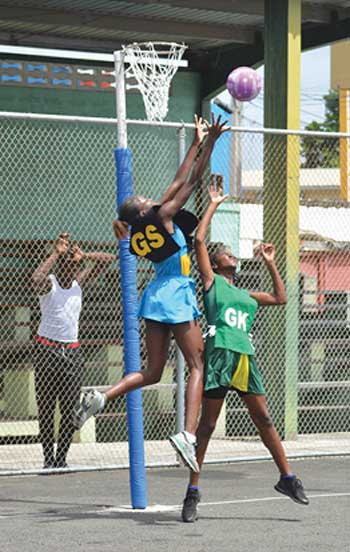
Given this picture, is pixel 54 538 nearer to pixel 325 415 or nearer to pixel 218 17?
pixel 325 415

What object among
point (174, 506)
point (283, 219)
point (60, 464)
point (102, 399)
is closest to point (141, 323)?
point (283, 219)

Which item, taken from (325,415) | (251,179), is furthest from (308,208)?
(251,179)

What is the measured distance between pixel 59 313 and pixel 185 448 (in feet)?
12.8

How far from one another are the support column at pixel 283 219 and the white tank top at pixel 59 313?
301 centimetres

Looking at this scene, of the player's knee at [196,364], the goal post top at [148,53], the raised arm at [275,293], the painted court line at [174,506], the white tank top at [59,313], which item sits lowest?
the painted court line at [174,506]

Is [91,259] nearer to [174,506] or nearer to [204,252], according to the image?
[174,506]

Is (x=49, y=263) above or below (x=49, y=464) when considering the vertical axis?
above

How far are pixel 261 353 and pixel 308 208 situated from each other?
889 cm

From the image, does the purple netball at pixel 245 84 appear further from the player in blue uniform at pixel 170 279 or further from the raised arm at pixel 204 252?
the raised arm at pixel 204 252

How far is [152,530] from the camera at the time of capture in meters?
8.05

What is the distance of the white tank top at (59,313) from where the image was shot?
11.6 meters

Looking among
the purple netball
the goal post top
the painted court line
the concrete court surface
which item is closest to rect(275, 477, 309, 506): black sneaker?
the concrete court surface

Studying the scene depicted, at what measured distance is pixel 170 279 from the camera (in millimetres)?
8328

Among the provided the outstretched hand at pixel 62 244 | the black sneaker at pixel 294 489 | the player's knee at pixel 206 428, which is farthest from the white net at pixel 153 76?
the black sneaker at pixel 294 489
